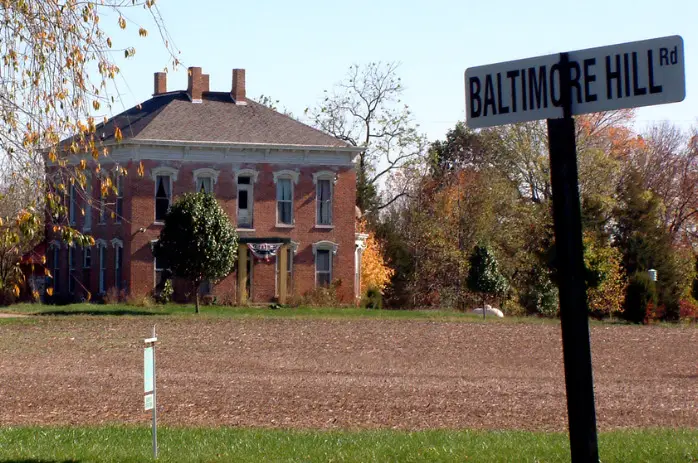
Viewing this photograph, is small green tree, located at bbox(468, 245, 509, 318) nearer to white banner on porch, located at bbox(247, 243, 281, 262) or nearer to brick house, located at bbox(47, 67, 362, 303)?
brick house, located at bbox(47, 67, 362, 303)

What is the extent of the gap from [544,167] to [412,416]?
45748 mm

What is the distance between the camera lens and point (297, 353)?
2788 centimetres

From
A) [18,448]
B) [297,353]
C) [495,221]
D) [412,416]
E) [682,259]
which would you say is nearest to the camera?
[18,448]

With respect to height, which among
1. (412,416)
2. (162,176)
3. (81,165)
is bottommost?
(412,416)

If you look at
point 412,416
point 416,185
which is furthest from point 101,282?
point 412,416

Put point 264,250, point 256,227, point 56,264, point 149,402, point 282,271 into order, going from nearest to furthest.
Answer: point 149,402, point 264,250, point 282,271, point 256,227, point 56,264

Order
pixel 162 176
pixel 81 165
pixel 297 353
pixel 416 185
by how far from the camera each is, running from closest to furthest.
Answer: pixel 81 165
pixel 297 353
pixel 162 176
pixel 416 185

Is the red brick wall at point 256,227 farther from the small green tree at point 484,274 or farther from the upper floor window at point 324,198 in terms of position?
the small green tree at point 484,274

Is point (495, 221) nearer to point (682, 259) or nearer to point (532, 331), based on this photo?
point (682, 259)

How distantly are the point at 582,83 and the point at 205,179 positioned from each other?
42975mm

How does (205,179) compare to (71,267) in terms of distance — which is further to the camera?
(71,267)

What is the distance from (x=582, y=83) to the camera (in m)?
5.80

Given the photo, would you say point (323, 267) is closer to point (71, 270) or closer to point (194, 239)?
point (194, 239)

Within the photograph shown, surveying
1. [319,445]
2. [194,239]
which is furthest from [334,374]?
[194,239]
